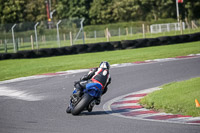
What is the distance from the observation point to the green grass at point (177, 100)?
880cm

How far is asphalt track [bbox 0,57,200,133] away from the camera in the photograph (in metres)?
7.55

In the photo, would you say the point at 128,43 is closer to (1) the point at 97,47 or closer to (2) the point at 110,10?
(1) the point at 97,47

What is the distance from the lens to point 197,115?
821cm

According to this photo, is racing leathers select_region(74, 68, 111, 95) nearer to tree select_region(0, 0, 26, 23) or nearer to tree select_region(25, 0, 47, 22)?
tree select_region(0, 0, 26, 23)

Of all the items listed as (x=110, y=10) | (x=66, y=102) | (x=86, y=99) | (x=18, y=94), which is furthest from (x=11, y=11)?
(x=86, y=99)

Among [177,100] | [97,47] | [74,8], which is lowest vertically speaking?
[177,100]

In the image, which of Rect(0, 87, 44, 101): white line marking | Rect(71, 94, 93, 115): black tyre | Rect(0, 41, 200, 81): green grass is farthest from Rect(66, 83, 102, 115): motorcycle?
Rect(0, 41, 200, 81): green grass

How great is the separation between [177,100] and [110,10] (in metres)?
58.4

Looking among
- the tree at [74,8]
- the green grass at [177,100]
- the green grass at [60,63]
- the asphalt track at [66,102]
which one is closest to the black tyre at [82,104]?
the asphalt track at [66,102]

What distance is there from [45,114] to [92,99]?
125 cm

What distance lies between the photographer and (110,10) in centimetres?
6694

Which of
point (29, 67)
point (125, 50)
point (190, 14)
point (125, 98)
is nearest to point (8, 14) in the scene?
point (190, 14)

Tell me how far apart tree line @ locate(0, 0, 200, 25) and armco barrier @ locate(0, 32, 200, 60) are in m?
34.8

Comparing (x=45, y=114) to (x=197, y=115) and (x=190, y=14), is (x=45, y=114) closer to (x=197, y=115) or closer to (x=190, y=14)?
(x=197, y=115)
